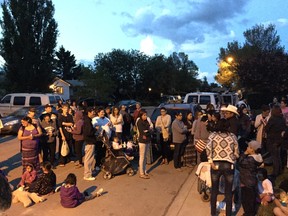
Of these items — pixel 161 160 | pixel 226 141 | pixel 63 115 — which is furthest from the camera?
pixel 161 160

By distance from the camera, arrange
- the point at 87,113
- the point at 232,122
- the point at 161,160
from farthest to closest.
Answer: the point at 161,160
the point at 87,113
the point at 232,122

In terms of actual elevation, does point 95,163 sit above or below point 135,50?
below

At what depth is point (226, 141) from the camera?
6.20 meters

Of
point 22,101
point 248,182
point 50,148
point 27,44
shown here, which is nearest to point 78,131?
point 50,148

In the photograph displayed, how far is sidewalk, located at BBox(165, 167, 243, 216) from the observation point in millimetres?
6961

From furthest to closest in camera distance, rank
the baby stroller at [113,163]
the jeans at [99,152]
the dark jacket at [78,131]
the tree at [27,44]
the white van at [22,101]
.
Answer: the tree at [27,44] < the white van at [22,101] < the jeans at [99,152] < the dark jacket at [78,131] < the baby stroller at [113,163]

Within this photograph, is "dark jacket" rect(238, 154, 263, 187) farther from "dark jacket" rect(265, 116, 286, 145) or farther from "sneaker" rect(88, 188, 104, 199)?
"sneaker" rect(88, 188, 104, 199)

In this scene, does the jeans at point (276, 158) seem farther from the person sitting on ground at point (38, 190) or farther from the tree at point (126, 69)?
the tree at point (126, 69)

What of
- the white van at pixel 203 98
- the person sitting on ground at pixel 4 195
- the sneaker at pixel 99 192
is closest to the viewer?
the person sitting on ground at pixel 4 195

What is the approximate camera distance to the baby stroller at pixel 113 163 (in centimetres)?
963

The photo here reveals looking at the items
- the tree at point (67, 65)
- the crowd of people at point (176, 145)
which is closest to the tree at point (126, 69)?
the tree at point (67, 65)

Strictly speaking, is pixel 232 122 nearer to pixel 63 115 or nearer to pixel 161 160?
pixel 161 160

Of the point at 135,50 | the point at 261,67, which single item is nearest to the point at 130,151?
the point at 261,67

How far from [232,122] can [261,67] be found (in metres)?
27.7
